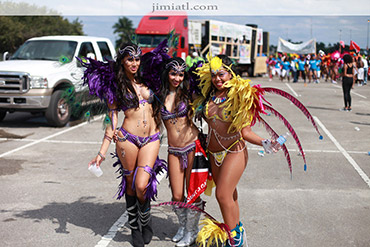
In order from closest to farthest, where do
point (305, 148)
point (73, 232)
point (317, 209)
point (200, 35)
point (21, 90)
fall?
point (73, 232)
point (317, 209)
point (305, 148)
point (21, 90)
point (200, 35)

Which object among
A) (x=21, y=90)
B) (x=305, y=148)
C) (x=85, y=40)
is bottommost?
(x=305, y=148)

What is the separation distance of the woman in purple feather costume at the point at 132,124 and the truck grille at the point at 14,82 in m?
6.46

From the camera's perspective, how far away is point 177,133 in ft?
13.5

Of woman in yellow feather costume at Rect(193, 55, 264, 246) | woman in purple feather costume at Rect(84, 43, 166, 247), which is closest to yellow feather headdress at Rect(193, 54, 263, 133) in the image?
woman in yellow feather costume at Rect(193, 55, 264, 246)

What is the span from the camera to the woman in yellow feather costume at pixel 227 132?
376cm

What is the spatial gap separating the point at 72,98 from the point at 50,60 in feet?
22.7

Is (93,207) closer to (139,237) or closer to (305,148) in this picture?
(139,237)

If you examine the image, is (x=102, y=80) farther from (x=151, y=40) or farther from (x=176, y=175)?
(x=151, y=40)

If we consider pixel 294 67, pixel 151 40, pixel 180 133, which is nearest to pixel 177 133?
pixel 180 133

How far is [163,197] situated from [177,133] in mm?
1857

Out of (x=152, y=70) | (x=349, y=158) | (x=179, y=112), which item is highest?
(x=152, y=70)

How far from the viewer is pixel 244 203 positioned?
549 cm

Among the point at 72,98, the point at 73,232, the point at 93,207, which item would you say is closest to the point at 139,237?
the point at 73,232

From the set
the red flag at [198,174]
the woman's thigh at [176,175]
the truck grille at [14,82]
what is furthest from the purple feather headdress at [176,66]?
the truck grille at [14,82]
